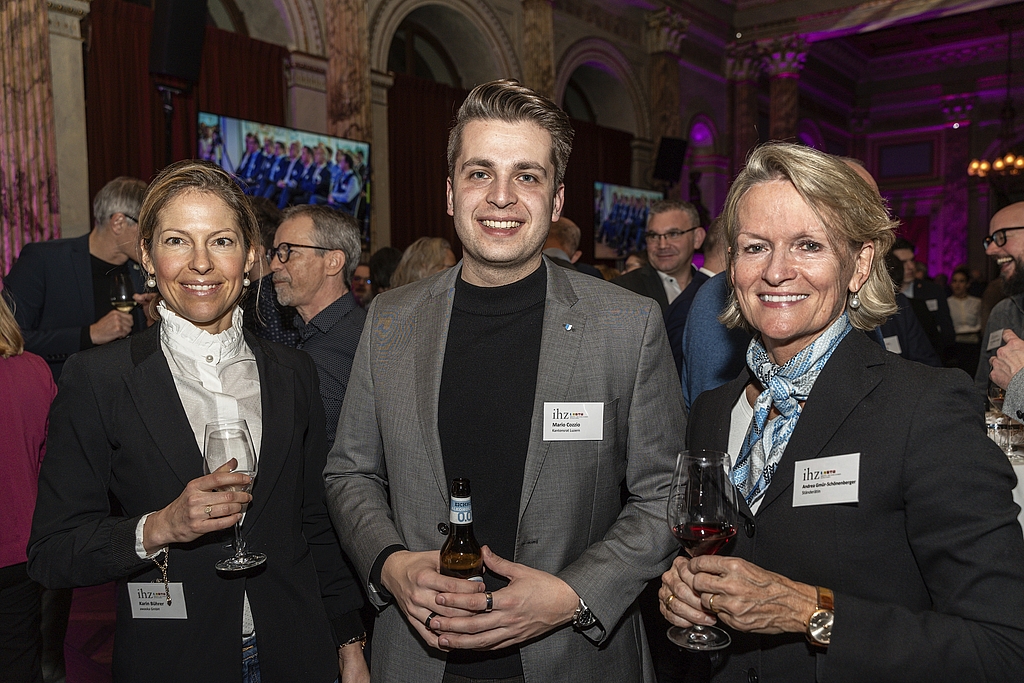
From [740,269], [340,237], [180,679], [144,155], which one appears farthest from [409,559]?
[144,155]

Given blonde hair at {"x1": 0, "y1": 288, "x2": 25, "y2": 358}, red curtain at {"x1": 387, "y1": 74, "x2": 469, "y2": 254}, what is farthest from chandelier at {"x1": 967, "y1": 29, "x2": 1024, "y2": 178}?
blonde hair at {"x1": 0, "y1": 288, "x2": 25, "y2": 358}

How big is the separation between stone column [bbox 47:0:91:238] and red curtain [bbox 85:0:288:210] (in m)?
0.23

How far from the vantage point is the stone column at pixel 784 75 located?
13531 millimetres

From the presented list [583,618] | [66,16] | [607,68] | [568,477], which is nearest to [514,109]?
[568,477]

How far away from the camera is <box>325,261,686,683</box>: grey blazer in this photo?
58.7 inches

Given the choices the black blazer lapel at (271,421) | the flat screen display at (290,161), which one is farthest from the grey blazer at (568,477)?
the flat screen display at (290,161)

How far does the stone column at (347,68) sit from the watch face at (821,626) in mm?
7334

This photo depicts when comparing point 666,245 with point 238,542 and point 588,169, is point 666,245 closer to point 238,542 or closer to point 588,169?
point 238,542

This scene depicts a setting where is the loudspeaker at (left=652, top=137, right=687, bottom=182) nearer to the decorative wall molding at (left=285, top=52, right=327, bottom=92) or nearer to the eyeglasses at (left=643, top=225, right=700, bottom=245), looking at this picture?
the decorative wall molding at (left=285, top=52, right=327, bottom=92)

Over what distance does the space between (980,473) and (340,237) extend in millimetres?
2428

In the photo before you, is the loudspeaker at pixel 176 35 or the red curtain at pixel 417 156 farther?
the red curtain at pixel 417 156

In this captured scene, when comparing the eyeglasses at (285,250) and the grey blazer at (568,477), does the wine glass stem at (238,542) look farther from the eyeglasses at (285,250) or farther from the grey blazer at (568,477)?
the eyeglasses at (285,250)

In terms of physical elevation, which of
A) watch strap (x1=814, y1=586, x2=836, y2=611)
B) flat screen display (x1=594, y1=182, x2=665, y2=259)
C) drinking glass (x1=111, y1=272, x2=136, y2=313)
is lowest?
watch strap (x1=814, y1=586, x2=836, y2=611)

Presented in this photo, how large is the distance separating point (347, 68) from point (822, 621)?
24.8ft
